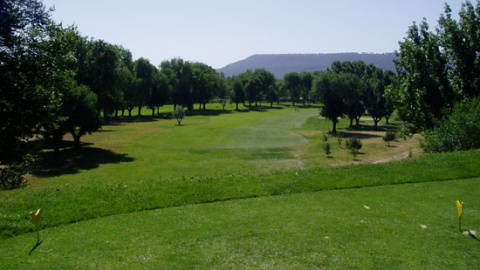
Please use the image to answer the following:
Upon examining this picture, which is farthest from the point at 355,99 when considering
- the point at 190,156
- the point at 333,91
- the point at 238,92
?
the point at 238,92

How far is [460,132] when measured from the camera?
18781mm

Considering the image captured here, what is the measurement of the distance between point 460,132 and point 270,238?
16366 millimetres

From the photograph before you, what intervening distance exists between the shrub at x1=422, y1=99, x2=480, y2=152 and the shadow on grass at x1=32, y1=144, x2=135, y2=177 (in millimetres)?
29497

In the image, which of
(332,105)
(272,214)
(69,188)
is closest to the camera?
(272,214)

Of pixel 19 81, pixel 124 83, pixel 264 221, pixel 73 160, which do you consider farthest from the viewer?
pixel 124 83

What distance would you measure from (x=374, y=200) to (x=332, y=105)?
184ft

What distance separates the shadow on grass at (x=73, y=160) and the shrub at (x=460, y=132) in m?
29.5

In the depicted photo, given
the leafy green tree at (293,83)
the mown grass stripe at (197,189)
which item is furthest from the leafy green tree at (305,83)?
the mown grass stripe at (197,189)

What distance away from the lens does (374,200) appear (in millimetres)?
10633

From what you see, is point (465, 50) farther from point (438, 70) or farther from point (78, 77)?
point (78, 77)

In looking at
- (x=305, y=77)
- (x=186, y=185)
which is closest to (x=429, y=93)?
(x=186, y=185)

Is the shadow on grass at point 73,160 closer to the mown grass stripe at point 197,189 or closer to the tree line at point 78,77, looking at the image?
the tree line at point 78,77

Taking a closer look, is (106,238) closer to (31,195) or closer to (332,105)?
(31,195)

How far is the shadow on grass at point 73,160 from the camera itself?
32.0 m
